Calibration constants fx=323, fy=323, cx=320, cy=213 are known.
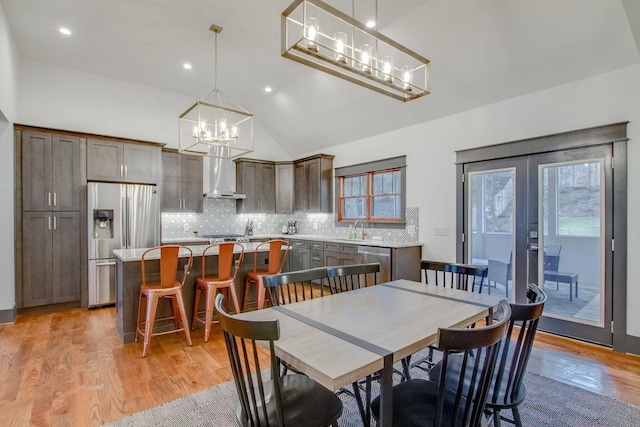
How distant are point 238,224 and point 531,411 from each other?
5644 millimetres

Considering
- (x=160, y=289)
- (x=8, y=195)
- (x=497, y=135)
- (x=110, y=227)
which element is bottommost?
(x=160, y=289)

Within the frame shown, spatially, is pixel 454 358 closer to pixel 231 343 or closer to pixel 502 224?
pixel 231 343

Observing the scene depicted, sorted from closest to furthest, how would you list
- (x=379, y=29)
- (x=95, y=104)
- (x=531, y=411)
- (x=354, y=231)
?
(x=531, y=411) < (x=379, y=29) < (x=95, y=104) < (x=354, y=231)

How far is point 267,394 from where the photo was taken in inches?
61.7

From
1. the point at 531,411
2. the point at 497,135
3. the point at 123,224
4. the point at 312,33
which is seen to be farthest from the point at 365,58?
the point at 123,224

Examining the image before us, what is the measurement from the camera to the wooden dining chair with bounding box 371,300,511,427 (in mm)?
1145

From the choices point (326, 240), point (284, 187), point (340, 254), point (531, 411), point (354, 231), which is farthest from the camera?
point (284, 187)

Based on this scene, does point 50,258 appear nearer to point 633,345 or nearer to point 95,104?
point 95,104

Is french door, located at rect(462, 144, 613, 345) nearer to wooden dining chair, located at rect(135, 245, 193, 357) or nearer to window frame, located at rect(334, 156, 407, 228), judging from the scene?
window frame, located at rect(334, 156, 407, 228)

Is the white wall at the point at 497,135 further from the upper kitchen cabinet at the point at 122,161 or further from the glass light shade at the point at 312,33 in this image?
the upper kitchen cabinet at the point at 122,161

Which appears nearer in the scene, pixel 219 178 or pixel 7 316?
pixel 7 316

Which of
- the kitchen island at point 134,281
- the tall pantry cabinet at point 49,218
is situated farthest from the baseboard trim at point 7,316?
the kitchen island at point 134,281

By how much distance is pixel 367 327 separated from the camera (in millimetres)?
1576

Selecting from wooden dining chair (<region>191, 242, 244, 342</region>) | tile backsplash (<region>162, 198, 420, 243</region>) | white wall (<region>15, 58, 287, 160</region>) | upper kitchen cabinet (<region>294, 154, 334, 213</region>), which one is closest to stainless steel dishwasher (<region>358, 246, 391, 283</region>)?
tile backsplash (<region>162, 198, 420, 243</region>)
